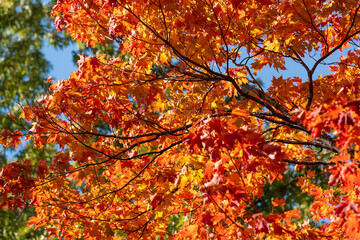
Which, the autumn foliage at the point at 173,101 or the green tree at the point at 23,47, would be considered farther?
the green tree at the point at 23,47

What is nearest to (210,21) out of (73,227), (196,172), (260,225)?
(196,172)

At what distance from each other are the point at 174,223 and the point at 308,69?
217 inches

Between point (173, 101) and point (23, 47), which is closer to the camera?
point (173, 101)

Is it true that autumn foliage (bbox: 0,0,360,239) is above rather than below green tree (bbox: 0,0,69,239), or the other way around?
below

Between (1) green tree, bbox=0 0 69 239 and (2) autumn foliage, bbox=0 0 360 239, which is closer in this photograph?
(2) autumn foliage, bbox=0 0 360 239

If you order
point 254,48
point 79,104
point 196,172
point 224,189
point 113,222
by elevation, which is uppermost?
point 254,48

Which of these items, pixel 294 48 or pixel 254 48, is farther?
pixel 254 48

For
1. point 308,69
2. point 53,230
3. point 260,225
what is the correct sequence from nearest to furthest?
point 260,225 → point 308,69 → point 53,230

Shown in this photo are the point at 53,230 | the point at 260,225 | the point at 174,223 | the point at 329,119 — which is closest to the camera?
the point at 329,119

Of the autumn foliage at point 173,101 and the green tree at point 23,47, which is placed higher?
the green tree at point 23,47

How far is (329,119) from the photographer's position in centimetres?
232

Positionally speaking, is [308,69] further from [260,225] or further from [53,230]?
[53,230]

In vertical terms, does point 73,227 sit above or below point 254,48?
below

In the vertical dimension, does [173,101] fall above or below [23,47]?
below
